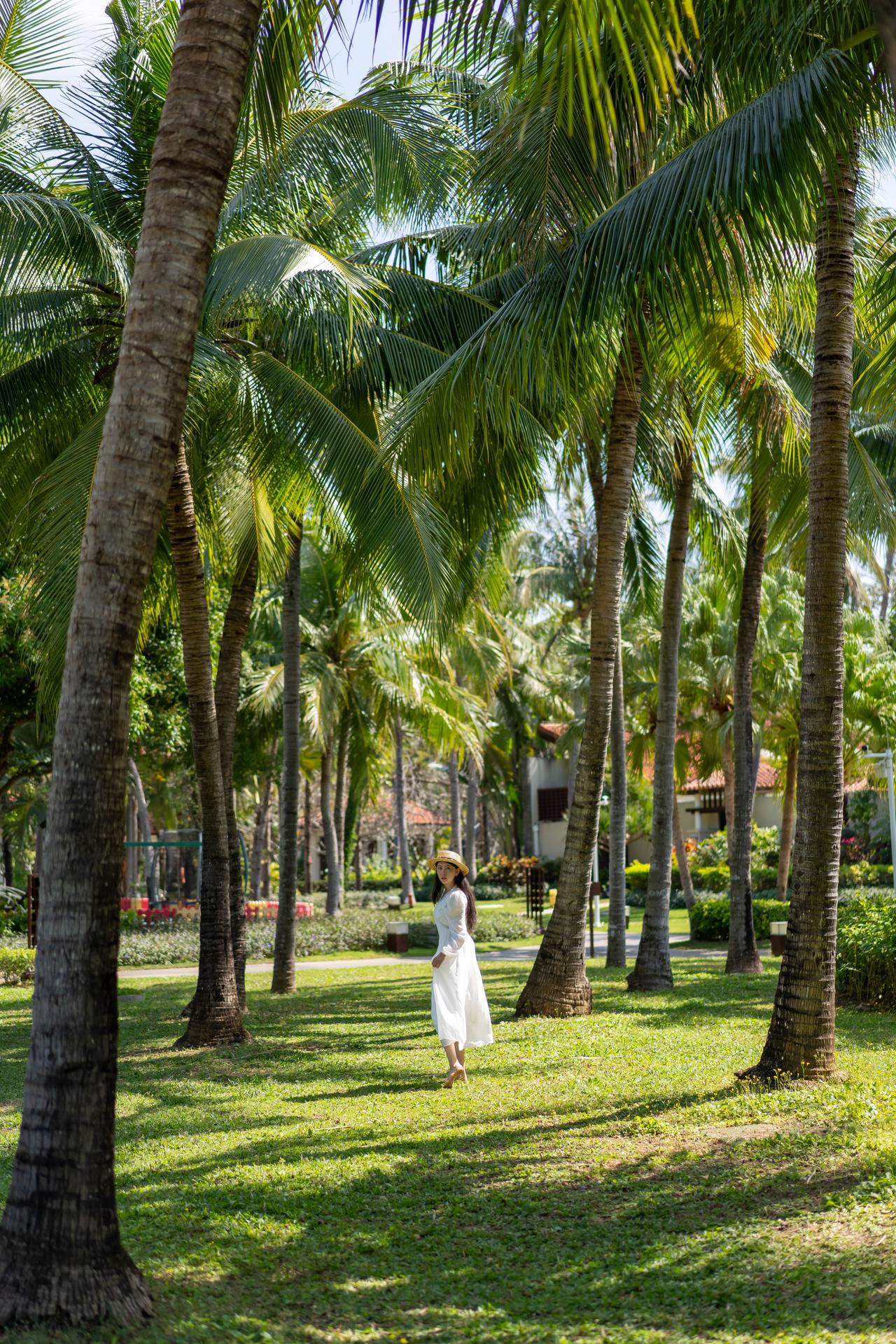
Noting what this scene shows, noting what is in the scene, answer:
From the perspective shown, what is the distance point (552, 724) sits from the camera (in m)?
48.2

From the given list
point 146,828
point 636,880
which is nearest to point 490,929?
point 146,828

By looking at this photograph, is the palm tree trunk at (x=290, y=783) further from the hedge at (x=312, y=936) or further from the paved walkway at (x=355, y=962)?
the hedge at (x=312, y=936)

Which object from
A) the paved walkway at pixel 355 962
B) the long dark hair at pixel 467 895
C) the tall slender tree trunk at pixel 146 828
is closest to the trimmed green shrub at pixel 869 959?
the long dark hair at pixel 467 895

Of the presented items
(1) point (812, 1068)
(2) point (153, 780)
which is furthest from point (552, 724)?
(1) point (812, 1068)

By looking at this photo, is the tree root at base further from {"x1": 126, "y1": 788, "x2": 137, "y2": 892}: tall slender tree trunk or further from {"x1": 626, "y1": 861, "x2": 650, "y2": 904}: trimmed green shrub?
{"x1": 126, "y1": 788, "x2": 137, "y2": 892}: tall slender tree trunk

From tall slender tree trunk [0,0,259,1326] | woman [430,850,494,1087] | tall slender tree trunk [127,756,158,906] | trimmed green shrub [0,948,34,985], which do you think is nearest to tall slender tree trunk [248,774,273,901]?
tall slender tree trunk [127,756,158,906]

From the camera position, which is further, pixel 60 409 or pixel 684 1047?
pixel 60 409

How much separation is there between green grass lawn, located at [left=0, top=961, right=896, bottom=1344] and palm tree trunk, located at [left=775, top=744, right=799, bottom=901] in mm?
13043

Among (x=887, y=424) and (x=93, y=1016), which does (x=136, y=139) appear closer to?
(x=93, y=1016)

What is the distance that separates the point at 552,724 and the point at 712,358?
125 feet

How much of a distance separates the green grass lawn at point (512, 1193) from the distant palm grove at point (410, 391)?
743mm

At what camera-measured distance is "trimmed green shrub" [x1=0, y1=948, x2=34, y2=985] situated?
16.7 metres

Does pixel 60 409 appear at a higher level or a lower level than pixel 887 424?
lower

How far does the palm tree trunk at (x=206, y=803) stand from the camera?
1024 centimetres
